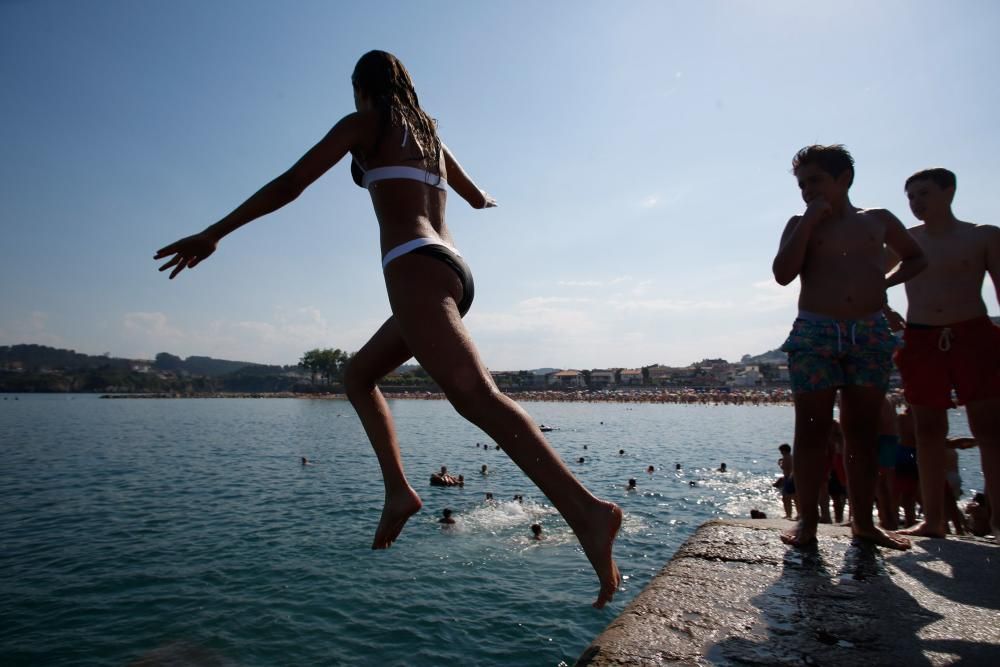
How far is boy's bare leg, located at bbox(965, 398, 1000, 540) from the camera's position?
12.1ft

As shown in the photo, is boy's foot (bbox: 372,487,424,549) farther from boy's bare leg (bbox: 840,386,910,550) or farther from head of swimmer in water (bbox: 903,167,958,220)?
head of swimmer in water (bbox: 903,167,958,220)

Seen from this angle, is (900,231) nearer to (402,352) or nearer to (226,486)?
(402,352)

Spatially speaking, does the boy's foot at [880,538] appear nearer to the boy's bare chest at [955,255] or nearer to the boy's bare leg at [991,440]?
the boy's bare leg at [991,440]

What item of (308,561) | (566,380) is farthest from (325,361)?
(308,561)

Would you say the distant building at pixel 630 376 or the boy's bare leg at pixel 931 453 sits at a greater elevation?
the distant building at pixel 630 376

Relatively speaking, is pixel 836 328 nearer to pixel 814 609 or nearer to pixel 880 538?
pixel 880 538

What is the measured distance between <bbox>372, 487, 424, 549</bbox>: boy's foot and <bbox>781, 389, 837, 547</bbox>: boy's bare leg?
2.21 meters

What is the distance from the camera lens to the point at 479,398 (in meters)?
1.91

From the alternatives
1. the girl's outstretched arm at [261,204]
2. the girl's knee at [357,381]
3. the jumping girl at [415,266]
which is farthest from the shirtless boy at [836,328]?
the girl's outstretched arm at [261,204]

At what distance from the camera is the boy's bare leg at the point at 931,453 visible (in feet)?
12.8

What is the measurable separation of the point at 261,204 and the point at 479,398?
3.52ft

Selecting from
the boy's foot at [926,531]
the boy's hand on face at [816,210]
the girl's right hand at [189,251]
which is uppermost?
the boy's hand on face at [816,210]

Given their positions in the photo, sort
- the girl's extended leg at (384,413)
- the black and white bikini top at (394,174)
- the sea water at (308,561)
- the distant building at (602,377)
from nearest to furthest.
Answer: the black and white bikini top at (394,174), the girl's extended leg at (384,413), the sea water at (308,561), the distant building at (602,377)

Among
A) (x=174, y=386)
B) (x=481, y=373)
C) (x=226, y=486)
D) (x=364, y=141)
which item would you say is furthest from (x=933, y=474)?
(x=174, y=386)
